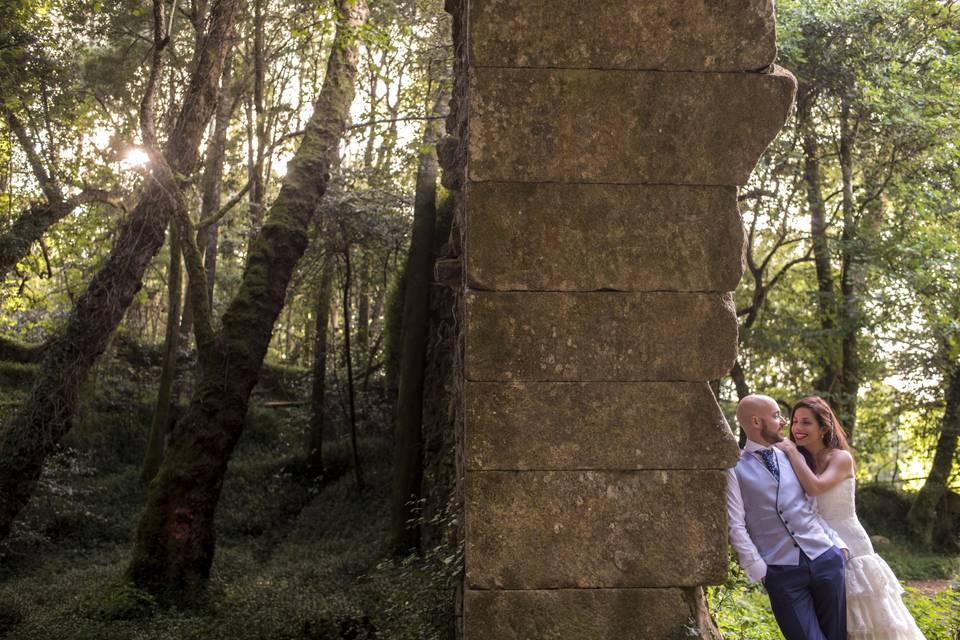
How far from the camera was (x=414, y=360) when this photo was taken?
12.2 metres

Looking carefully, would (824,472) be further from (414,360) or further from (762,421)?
(414,360)

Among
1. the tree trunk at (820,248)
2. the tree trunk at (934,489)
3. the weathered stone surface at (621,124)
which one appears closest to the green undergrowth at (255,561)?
the weathered stone surface at (621,124)

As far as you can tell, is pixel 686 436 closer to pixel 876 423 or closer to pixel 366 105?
pixel 876 423

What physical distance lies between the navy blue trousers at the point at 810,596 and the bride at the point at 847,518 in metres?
0.12

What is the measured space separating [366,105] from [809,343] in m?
10.7

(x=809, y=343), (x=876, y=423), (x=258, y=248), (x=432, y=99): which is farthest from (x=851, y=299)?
(x=258, y=248)

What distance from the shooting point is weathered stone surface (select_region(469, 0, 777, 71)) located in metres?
3.81

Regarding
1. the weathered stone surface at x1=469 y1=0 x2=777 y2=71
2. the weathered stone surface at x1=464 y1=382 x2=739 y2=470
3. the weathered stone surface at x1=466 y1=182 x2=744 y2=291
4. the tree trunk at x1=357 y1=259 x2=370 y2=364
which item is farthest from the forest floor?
the weathered stone surface at x1=469 y1=0 x2=777 y2=71

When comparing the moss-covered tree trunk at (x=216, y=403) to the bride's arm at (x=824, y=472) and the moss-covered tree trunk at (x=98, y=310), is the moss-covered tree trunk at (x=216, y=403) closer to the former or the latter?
the moss-covered tree trunk at (x=98, y=310)

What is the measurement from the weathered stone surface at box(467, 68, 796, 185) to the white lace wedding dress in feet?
5.12

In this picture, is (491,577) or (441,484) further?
(441,484)

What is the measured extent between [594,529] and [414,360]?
337 inches

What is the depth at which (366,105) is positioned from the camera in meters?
19.5

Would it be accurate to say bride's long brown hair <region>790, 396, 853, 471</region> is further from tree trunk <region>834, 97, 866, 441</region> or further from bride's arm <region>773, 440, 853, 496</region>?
tree trunk <region>834, 97, 866, 441</region>
